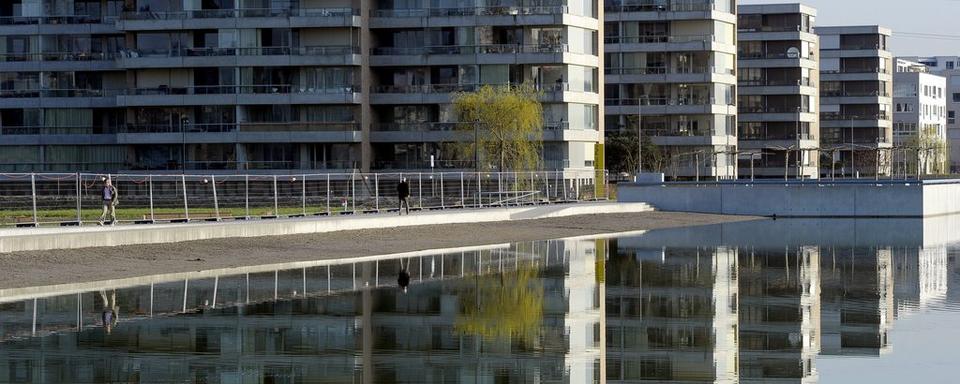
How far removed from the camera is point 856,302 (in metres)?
31.9

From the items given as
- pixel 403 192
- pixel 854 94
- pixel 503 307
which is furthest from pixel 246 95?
pixel 854 94

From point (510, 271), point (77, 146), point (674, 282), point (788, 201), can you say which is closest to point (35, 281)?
point (510, 271)

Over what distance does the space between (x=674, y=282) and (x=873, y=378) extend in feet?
51.7

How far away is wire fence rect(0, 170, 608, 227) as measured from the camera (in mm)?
55159

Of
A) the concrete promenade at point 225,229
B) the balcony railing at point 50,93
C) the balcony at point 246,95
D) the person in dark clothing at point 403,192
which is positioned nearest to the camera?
the concrete promenade at point 225,229

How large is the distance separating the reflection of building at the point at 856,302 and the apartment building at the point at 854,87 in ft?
405

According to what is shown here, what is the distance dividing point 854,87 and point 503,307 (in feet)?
486

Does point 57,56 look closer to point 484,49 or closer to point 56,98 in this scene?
point 56,98

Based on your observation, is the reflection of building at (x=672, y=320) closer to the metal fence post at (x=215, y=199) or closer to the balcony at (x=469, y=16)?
the metal fence post at (x=215, y=199)

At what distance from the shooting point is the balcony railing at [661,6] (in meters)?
124

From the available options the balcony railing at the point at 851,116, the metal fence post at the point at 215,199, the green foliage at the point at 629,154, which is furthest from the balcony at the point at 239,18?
the balcony railing at the point at 851,116

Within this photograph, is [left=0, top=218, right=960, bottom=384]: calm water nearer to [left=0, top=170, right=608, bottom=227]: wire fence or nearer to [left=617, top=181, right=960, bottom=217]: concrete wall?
[left=0, top=170, right=608, bottom=227]: wire fence

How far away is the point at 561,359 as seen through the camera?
2245 centimetres

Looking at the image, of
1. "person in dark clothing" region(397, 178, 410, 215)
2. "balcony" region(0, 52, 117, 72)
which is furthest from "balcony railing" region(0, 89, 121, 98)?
"person in dark clothing" region(397, 178, 410, 215)
